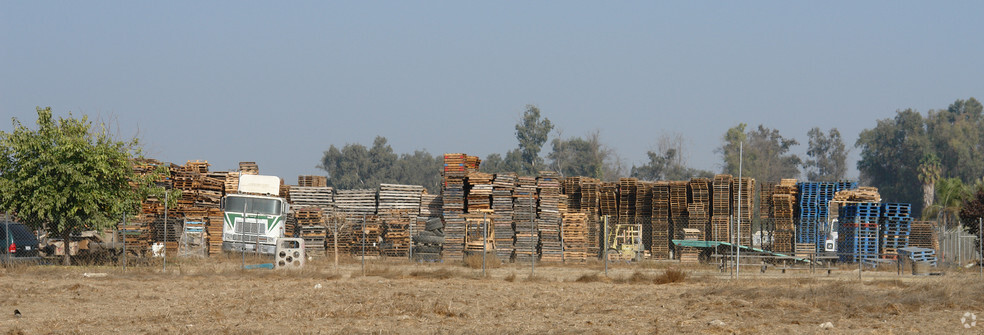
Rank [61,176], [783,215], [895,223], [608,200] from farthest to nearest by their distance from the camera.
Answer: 1. [608,200]
2. [783,215]
3. [895,223]
4. [61,176]

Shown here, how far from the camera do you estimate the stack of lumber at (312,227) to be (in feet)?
118

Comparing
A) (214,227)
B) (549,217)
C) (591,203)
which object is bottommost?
(214,227)

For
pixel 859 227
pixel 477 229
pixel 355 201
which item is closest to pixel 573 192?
pixel 477 229

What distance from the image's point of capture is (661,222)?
40.7m

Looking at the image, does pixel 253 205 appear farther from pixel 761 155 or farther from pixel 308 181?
pixel 761 155

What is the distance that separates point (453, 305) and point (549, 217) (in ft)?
61.5

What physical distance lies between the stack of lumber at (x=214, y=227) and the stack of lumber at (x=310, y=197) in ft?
12.2

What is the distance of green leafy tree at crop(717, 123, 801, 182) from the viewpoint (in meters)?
106

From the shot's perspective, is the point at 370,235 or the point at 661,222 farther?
the point at 661,222

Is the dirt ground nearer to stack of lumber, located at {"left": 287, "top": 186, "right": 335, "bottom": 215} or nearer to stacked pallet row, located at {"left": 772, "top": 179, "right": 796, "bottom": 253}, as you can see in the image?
stacked pallet row, located at {"left": 772, "top": 179, "right": 796, "bottom": 253}

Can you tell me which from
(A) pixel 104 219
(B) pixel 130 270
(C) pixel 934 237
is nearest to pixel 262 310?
(B) pixel 130 270

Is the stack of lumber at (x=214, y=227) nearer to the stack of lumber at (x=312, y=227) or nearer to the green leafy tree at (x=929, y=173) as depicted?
the stack of lumber at (x=312, y=227)

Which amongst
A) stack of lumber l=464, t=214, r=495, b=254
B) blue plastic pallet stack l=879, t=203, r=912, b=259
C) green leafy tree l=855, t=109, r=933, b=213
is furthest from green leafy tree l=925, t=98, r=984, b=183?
stack of lumber l=464, t=214, r=495, b=254

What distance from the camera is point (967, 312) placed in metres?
15.5
